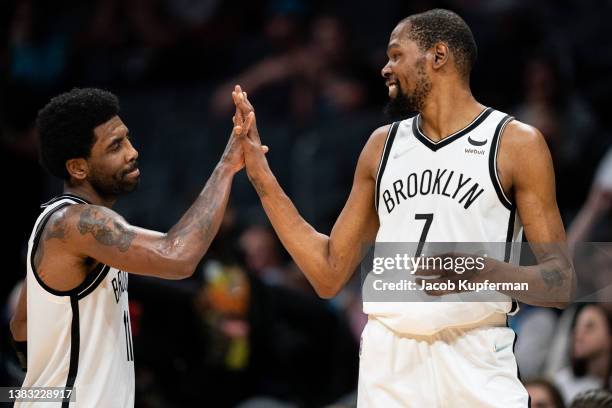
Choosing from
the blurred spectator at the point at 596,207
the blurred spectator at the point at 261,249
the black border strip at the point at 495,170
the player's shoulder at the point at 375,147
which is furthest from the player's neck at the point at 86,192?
the blurred spectator at the point at 261,249

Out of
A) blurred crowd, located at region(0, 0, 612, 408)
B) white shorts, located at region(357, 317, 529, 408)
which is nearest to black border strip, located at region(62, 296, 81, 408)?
white shorts, located at region(357, 317, 529, 408)

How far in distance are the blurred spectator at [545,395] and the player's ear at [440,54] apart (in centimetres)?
218

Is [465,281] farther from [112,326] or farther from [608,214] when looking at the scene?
[608,214]

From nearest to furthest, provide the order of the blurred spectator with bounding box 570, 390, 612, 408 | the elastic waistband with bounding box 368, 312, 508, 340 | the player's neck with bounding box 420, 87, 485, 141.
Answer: the elastic waistband with bounding box 368, 312, 508, 340 < the player's neck with bounding box 420, 87, 485, 141 < the blurred spectator with bounding box 570, 390, 612, 408

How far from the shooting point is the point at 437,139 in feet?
15.6

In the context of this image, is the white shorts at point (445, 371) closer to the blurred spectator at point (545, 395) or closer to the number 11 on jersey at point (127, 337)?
the number 11 on jersey at point (127, 337)

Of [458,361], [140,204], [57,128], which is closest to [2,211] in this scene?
[140,204]

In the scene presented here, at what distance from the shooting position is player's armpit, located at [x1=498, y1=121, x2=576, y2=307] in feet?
14.6

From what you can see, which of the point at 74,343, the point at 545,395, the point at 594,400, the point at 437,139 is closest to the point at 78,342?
the point at 74,343

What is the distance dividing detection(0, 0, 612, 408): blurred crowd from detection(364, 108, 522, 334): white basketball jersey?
1342mm

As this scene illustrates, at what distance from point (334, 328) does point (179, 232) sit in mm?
3503

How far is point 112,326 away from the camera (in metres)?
4.69

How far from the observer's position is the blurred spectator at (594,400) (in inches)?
208

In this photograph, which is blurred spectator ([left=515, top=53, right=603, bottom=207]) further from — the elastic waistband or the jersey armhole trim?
the jersey armhole trim
